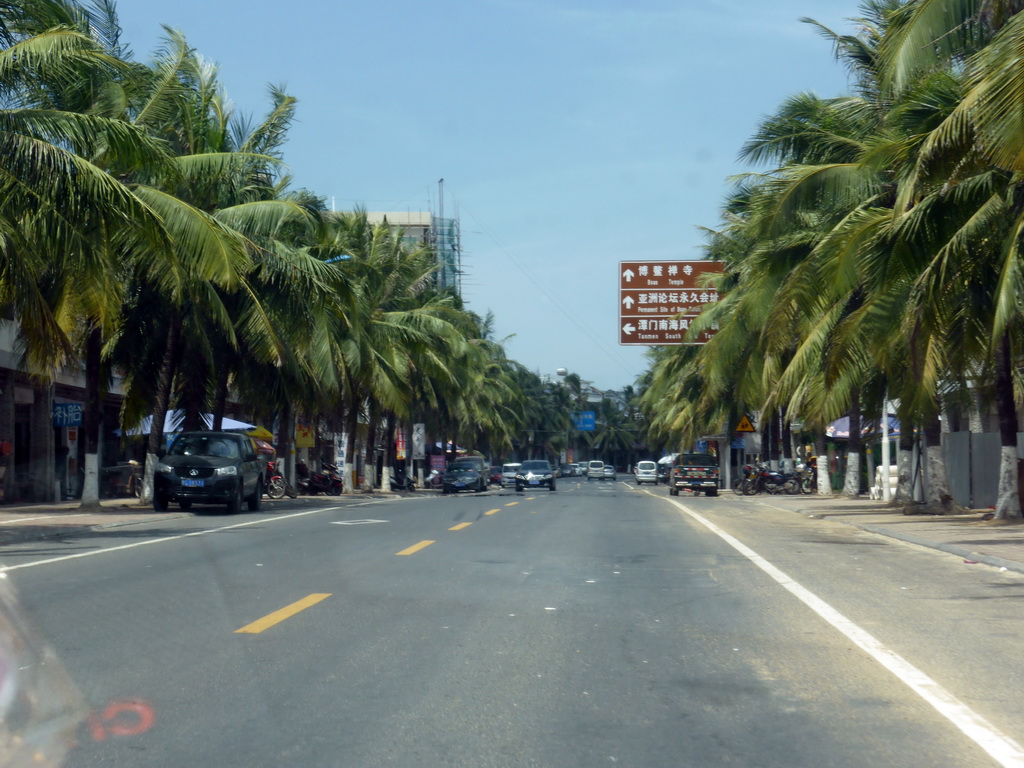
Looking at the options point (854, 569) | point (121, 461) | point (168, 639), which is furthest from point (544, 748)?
point (121, 461)

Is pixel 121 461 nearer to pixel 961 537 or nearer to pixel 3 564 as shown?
pixel 3 564

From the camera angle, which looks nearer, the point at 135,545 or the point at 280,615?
the point at 280,615

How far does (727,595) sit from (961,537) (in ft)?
27.2

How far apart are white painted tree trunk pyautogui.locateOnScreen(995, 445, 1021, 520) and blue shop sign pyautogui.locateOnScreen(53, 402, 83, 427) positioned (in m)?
23.5

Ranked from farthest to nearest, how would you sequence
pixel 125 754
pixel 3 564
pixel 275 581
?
pixel 3 564 < pixel 275 581 < pixel 125 754

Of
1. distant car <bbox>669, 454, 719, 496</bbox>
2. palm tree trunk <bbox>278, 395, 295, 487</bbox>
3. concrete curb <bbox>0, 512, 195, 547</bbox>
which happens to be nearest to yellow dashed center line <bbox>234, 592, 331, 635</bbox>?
concrete curb <bbox>0, 512, 195, 547</bbox>

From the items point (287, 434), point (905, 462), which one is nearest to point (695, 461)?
point (287, 434)

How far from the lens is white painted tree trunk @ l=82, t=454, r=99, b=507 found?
80.7ft

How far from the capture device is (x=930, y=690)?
6738 mm

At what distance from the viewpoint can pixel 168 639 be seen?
27.1 ft

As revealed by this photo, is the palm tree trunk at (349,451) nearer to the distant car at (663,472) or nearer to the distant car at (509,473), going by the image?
the distant car at (509,473)

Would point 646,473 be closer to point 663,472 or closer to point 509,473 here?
point 663,472

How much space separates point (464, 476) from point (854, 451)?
18.0 m

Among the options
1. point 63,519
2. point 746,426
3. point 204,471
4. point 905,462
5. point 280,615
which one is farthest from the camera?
point 746,426
